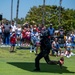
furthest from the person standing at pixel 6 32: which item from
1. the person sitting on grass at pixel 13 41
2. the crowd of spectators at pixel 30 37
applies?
the person sitting on grass at pixel 13 41

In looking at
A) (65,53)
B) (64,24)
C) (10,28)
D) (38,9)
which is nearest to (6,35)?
(10,28)

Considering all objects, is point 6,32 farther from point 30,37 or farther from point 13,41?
point 13,41

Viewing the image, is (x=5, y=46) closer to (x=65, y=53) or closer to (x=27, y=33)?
(x=27, y=33)

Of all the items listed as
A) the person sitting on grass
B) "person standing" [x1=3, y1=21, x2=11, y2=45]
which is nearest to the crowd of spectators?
"person standing" [x1=3, y1=21, x2=11, y2=45]

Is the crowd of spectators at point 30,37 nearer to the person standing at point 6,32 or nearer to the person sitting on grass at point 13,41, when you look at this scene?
the person standing at point 6,32

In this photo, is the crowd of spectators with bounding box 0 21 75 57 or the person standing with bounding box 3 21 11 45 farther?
the person standing with bounding box 3 21 11 45

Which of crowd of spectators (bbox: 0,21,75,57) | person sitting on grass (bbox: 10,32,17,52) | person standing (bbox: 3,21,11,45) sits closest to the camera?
person sitting on grass (bbox: 10,32,17,52)

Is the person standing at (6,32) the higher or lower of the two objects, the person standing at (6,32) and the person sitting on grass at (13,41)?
the higher

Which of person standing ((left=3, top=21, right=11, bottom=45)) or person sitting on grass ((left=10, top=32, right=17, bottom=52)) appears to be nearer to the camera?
person sitting on grass ((left=10, top=32, right=17, bottom=52))

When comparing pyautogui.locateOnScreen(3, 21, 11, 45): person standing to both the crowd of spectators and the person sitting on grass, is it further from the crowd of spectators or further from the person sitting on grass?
the person sitting on grass

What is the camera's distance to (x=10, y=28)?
24.7m

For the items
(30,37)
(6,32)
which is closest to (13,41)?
(30,37)

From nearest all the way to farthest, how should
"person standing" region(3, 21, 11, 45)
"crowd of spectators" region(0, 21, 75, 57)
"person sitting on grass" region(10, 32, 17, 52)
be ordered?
"person sitting on grass" region(10, 32, 17, 52) → "crowd of spectators" region(0, 21, 75, 57) → "person standing" region(3, 21, 11, 45)

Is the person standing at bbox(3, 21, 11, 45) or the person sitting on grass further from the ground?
the person standing at bbox(3, 21, 11, 45)
